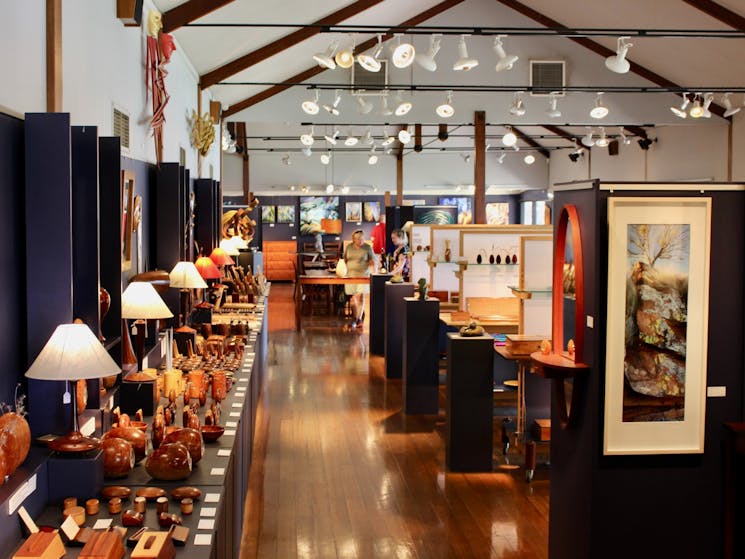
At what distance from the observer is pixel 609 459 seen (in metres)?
4.08

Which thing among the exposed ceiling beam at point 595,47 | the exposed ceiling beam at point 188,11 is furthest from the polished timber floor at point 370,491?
the exposed ceiling beam at point 595,47

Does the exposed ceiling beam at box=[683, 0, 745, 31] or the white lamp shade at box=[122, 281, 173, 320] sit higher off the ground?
the exposed ceiling beam at box=[683, 0, 745, 31]

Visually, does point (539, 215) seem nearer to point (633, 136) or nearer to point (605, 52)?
point (633, 136)

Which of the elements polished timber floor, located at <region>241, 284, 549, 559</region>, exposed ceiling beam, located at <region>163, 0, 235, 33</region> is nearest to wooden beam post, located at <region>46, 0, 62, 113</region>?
polished timber floor, located at <region>241, 284, 549, 559</region>

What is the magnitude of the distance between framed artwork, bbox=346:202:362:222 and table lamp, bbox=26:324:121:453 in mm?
25202

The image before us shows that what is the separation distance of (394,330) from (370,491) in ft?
15.3

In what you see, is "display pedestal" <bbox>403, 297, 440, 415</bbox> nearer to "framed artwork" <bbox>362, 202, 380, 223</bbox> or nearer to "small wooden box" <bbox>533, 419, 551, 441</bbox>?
"small wooden box" <bbox>533, 419, 551, 441</bbox>

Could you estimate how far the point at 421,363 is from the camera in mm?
8672

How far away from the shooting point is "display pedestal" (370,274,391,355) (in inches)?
496

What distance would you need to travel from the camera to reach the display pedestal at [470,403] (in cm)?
660

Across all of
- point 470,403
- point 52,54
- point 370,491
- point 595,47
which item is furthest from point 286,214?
point 52,54

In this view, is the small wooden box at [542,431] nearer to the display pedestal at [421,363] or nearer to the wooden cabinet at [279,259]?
the display pedestal at [421,363]

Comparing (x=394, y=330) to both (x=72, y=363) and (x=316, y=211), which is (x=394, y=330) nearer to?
(x=72, y=363)

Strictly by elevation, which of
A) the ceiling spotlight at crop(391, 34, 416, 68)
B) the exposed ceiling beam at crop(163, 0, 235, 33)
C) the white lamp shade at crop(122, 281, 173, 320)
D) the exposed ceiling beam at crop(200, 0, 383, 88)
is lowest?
the white lamp shade at crop(122, 281, 173, 320)
